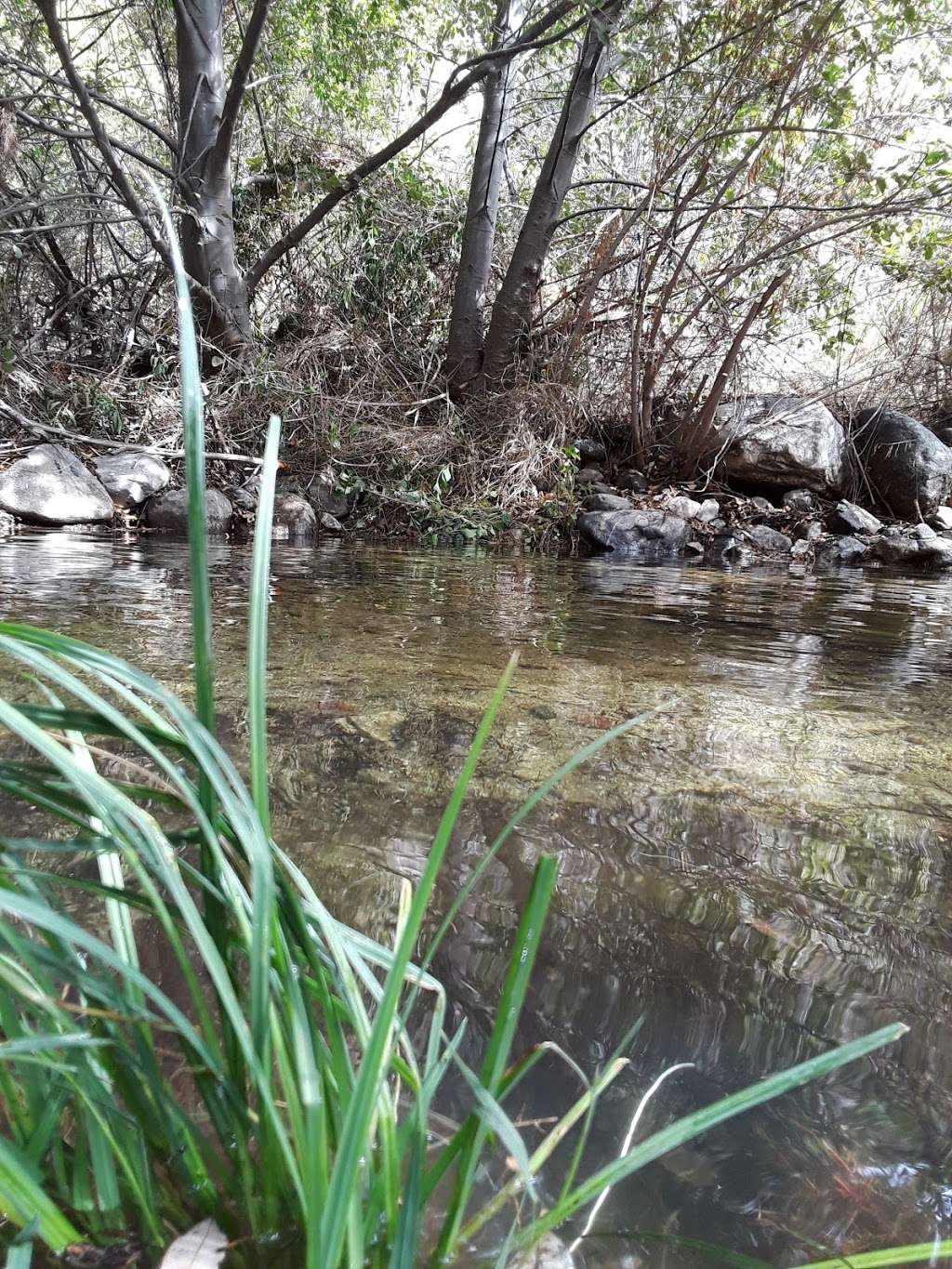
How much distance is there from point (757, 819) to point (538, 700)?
2.20ft

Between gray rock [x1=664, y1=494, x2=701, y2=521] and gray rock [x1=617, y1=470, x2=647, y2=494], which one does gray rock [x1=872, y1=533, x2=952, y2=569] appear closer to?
gray rock [x1=664, y1=494, x2=701, y2=521]

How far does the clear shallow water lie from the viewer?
0.61m

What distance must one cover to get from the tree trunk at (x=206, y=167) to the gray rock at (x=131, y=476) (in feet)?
5.04

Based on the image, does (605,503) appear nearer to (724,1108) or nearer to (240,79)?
(240,79)

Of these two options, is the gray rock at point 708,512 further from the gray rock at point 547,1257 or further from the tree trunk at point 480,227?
the gray rock at point 547,1257

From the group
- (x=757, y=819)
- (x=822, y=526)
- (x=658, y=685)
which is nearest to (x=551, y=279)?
(x=822, y=526)

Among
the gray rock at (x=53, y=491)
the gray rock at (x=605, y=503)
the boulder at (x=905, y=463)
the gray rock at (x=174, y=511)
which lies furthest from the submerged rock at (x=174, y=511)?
the boulder at (x=905, y=463)

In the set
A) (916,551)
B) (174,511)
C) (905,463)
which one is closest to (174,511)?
(174,511)

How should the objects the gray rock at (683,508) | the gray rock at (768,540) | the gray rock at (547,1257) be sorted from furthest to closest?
the gray rock at (683,508) → the gray rock at (768,540) → the gray rock at (547,1257)

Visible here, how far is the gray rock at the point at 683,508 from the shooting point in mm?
7969

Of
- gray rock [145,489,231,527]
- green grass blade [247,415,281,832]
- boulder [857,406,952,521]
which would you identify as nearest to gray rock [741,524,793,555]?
boulder [857,406,952,521]

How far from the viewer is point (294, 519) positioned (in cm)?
691

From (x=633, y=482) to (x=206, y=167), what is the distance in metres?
5.00

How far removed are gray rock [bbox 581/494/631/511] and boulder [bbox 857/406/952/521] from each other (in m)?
3.06
